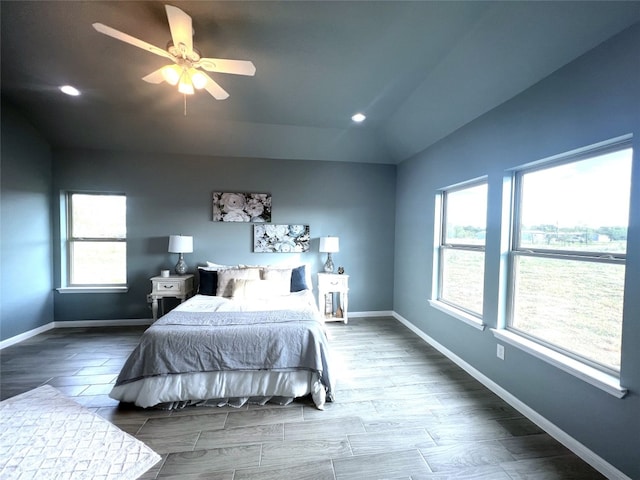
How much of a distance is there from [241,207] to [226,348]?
98.2 inches

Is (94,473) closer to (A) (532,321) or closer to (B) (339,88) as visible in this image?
(A) (532,321)

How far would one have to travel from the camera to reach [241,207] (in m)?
4.07

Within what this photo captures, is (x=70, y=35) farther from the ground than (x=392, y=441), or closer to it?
farther from the ground

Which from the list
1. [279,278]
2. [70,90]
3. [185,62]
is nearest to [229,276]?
[279,278]

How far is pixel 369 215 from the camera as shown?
4.41 m

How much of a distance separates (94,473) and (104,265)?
3319 millimetres

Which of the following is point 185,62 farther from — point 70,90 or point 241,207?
point 241,207

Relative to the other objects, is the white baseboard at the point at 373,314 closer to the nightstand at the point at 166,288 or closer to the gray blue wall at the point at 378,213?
the gray blue wall at the point at 378,213

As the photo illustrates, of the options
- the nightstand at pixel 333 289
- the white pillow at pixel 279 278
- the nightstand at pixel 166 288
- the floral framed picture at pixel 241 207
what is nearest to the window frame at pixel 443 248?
the nightstand at pixel 333 289

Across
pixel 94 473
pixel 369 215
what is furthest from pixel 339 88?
pixel 94 473

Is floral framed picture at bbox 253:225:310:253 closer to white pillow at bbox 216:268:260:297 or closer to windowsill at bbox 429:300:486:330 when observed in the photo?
white pillow at bbox 216:268:260:297

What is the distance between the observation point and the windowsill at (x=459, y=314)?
2527 millimetres

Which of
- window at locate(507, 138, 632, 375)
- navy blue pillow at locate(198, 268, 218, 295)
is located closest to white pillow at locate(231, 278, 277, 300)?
navy blue pillow at locate(198, 268, 218, 295)

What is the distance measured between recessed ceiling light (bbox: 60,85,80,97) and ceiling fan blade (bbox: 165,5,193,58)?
194 centimetres
